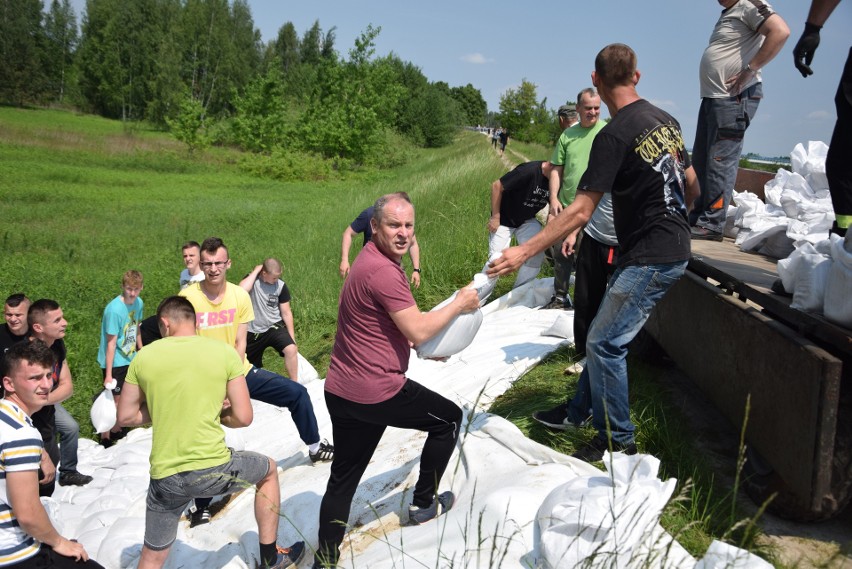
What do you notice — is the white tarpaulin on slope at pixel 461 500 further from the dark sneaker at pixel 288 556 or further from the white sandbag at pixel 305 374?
the white sandbag at pixel 305 374

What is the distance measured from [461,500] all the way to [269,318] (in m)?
3.57

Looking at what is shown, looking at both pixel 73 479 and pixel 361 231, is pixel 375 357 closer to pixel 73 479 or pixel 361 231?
pixel 73 479

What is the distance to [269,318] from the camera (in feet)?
21.2

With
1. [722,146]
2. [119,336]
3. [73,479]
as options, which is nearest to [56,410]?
[73,479]

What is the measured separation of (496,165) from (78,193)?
45.2 feet

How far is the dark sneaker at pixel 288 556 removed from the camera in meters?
3.50

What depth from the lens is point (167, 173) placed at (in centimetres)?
3133

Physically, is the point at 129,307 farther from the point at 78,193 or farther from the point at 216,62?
the point at 216,62

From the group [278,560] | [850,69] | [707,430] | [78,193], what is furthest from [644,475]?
[78,193]

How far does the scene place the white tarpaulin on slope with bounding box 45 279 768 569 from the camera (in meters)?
2.54

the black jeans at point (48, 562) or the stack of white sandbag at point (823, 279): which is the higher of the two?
the stack of white sandbag at point (823, 279)

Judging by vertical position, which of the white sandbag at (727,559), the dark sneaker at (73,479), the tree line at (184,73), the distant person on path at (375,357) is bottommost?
the dark sneaker at (73,479)

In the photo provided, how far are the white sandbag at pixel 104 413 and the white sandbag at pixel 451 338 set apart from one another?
392 cm

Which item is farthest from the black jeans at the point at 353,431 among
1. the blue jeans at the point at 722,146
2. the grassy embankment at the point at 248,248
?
the blue jeans at the point at 722,146
